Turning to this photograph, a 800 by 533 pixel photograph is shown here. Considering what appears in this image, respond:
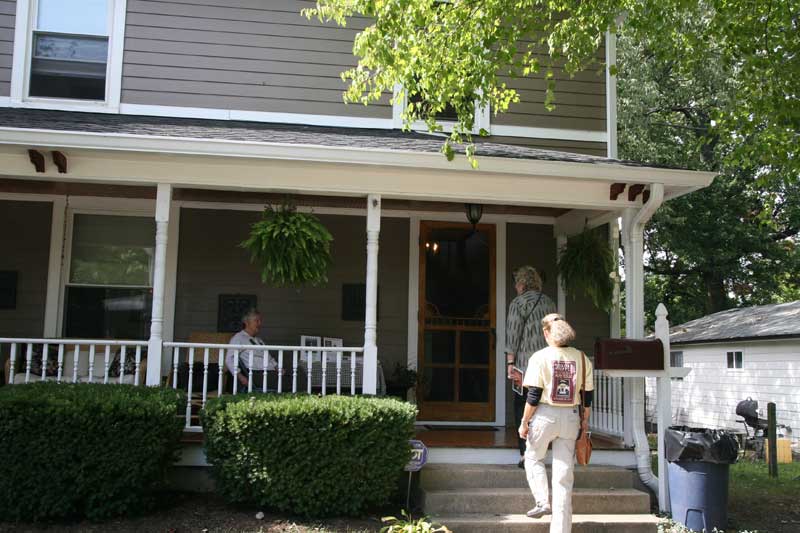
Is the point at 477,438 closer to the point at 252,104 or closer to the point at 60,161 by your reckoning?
the point at 252,104

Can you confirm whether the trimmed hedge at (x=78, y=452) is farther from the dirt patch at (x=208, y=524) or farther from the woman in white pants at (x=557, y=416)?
the woman in white pants at (x=557, y=416)

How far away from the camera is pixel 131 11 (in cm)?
819

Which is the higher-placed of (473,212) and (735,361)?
(473,212)

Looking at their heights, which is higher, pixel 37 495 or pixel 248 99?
pixel 248 99

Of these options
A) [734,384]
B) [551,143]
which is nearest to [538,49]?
[551,143]

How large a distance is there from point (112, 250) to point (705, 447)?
21.2ft

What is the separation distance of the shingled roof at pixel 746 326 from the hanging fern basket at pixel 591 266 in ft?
28.2

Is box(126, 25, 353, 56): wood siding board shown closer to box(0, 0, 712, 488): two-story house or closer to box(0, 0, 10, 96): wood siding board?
box(0, 0, 712, 488): two-story house

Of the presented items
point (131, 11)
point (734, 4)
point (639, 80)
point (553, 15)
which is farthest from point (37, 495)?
point (639, 80)

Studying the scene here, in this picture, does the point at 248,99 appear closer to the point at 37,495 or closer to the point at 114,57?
the point at 114,57

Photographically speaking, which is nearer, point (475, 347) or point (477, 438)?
point (477, 438)

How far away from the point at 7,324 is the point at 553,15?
7335 mm

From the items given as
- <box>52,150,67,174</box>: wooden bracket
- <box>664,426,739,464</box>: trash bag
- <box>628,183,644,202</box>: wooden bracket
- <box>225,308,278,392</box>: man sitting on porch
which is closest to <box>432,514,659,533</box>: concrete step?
<box>664,426,739,464</box>: trash bag

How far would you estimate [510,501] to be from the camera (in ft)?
19.6
